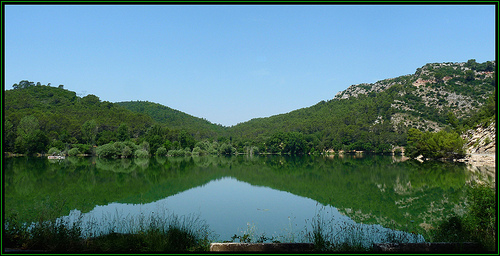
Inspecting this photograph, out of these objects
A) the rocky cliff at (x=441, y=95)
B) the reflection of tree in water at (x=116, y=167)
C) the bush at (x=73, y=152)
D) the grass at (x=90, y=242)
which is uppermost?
the rocky cliff at (x=441, y=95)

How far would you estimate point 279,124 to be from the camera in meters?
124

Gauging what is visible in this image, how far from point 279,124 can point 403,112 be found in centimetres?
4646

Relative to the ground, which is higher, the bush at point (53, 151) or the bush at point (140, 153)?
the bush at point (53, 151)

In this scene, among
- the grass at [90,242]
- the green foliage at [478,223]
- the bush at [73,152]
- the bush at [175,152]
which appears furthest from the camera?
the bush at [175,152]

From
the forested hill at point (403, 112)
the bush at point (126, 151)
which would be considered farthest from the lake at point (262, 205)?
the forested hill at point (403, 112)

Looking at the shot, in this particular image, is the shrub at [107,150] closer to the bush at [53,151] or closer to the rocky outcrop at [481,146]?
the bush at [53,151]

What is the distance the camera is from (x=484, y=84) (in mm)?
91312

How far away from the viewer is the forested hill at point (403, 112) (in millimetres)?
83062

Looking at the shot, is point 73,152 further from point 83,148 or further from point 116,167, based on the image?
point 116,167

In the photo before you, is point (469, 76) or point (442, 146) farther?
point (469, 76)

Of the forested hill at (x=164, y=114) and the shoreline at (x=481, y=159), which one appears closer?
the shoreline at (x=481, y=159)

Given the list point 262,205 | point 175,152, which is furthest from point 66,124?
point 262,205

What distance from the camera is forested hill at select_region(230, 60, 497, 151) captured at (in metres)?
83.1

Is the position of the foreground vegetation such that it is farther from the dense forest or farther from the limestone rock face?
the dense forest
